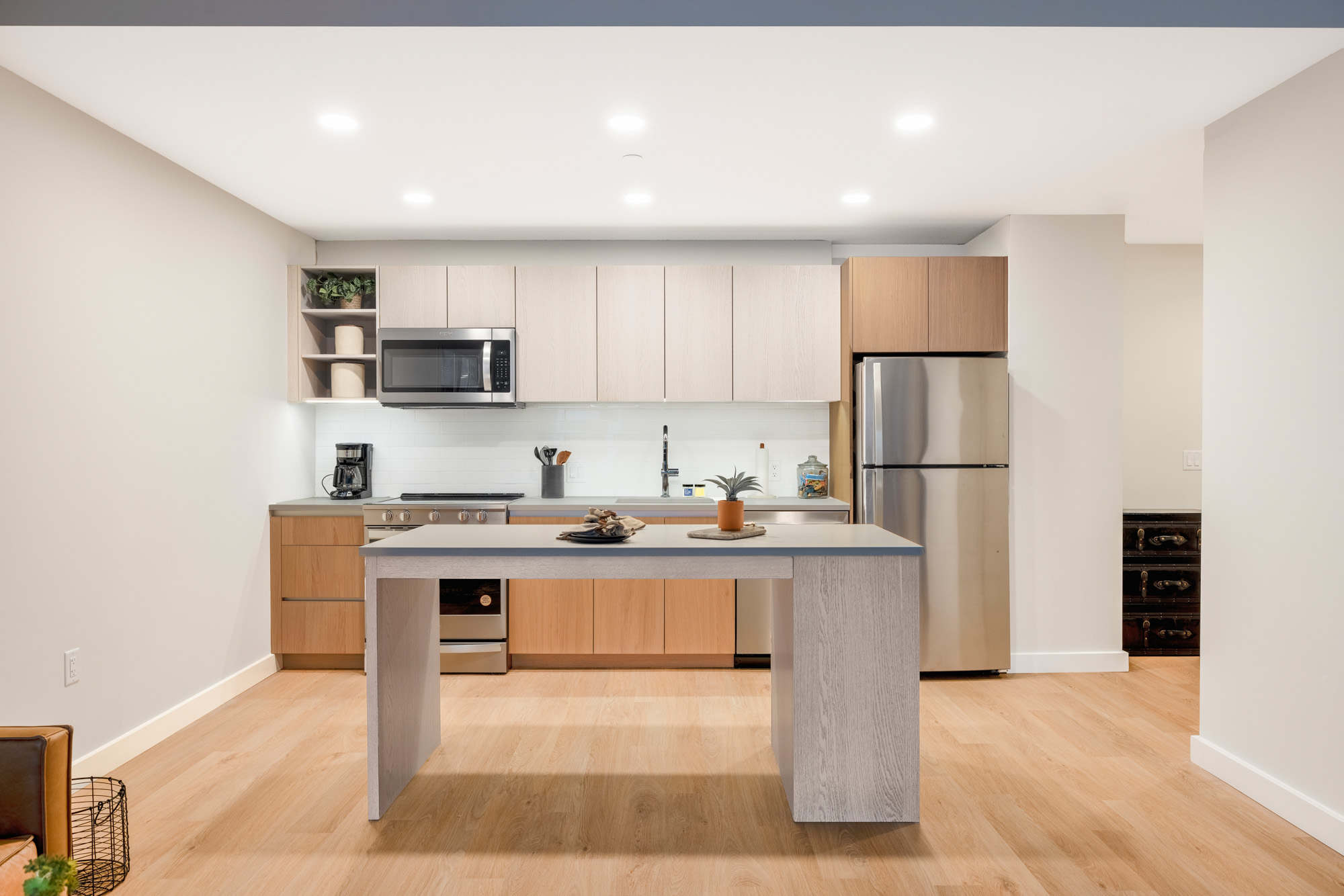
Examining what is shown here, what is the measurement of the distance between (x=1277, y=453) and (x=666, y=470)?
2878 millimetres

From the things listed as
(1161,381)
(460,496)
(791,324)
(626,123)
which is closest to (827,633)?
(626,123)

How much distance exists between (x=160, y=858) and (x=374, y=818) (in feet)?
1.96

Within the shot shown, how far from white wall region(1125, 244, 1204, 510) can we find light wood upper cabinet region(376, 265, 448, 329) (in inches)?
171

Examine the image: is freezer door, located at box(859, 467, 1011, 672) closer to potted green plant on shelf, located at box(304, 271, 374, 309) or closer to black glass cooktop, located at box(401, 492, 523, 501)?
black glass cooktop, located at box(401, 492, 523, 501)

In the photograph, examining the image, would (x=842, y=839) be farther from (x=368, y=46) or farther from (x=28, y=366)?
(x=28, y=366)

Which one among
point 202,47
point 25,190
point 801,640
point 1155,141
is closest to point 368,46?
point 202,47

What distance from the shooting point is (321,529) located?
4059 mm

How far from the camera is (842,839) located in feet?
7.64

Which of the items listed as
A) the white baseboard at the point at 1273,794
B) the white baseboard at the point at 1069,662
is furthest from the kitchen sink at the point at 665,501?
the white baseboard at the point at 1273,794

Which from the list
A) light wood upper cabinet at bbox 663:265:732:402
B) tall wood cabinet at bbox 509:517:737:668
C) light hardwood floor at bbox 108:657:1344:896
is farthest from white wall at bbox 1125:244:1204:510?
tall wood cabinet at bbox 509:517:737:668

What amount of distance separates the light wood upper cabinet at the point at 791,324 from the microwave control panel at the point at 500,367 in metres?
1.33

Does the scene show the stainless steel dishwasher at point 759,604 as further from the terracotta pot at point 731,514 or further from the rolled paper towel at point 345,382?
the rolled paper towel at point 345,382

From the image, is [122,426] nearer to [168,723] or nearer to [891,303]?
[168,723]

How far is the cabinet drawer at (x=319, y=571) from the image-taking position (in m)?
4.05
